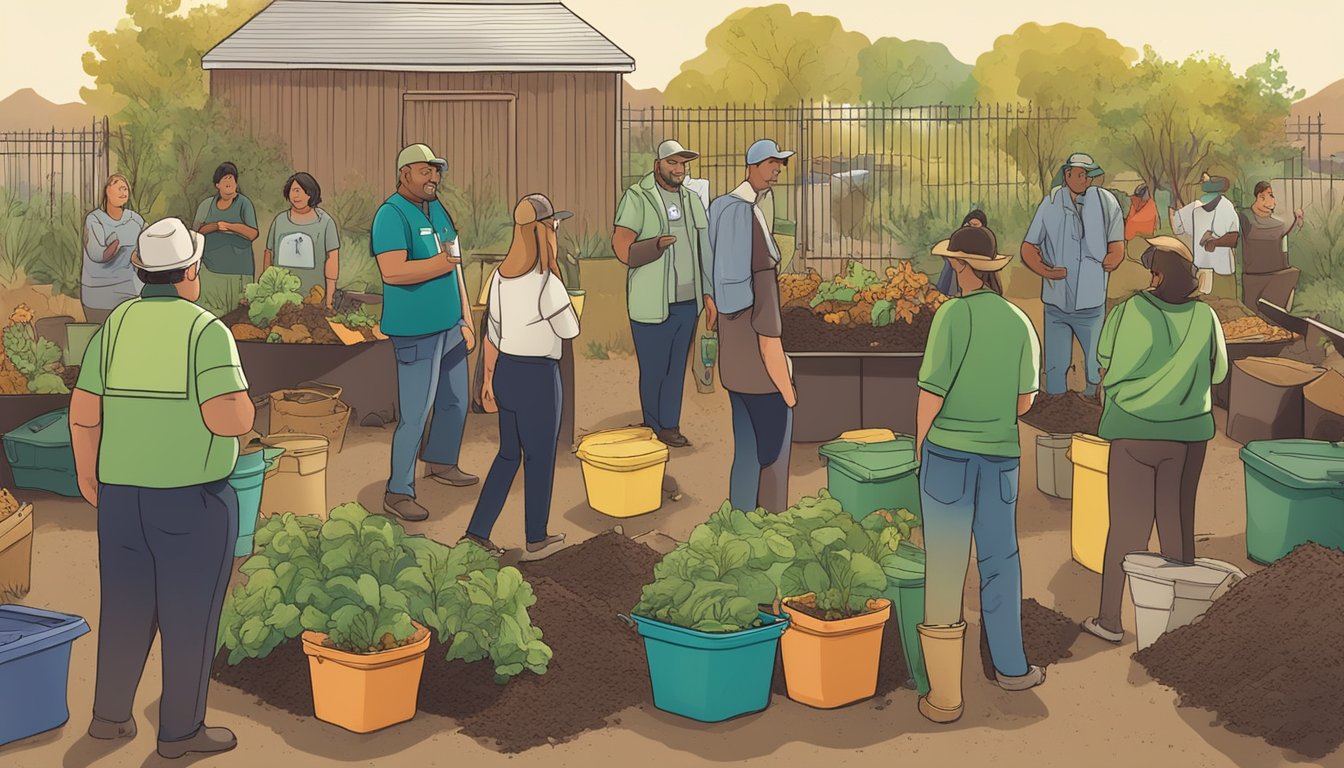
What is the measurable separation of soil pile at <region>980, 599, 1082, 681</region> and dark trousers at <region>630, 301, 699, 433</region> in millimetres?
3813

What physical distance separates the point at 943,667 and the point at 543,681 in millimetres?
1742

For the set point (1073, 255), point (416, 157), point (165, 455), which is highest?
point (416, 157)

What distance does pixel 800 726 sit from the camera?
6773 mm

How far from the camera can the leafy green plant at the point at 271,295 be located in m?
12.6

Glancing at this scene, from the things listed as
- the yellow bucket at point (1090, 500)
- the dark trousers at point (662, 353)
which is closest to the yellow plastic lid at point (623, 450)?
the dark trousers at point (662, 353)

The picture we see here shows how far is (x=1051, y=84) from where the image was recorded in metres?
40.8

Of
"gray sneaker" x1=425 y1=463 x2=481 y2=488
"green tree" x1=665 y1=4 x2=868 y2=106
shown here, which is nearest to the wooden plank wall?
"gray sneaker" x1=425 y1=463 x2=481 y2=488

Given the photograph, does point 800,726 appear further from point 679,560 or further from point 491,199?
point 491,199

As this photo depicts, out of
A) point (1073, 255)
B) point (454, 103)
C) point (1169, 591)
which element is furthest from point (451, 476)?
point (454, 103)

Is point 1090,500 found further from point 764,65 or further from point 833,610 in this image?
point 764,65

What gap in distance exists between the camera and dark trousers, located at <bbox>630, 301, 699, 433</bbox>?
37.1 feet

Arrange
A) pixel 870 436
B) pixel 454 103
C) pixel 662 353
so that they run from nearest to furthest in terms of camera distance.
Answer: pixel 870 436 < pixel 662 353 < pixel 454 103

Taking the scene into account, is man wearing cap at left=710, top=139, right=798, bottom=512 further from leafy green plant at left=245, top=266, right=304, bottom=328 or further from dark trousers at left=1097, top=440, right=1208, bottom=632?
leafy green plant at left=245, top=266, right=304, bottom=328

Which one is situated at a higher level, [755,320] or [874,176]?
[874,176]
